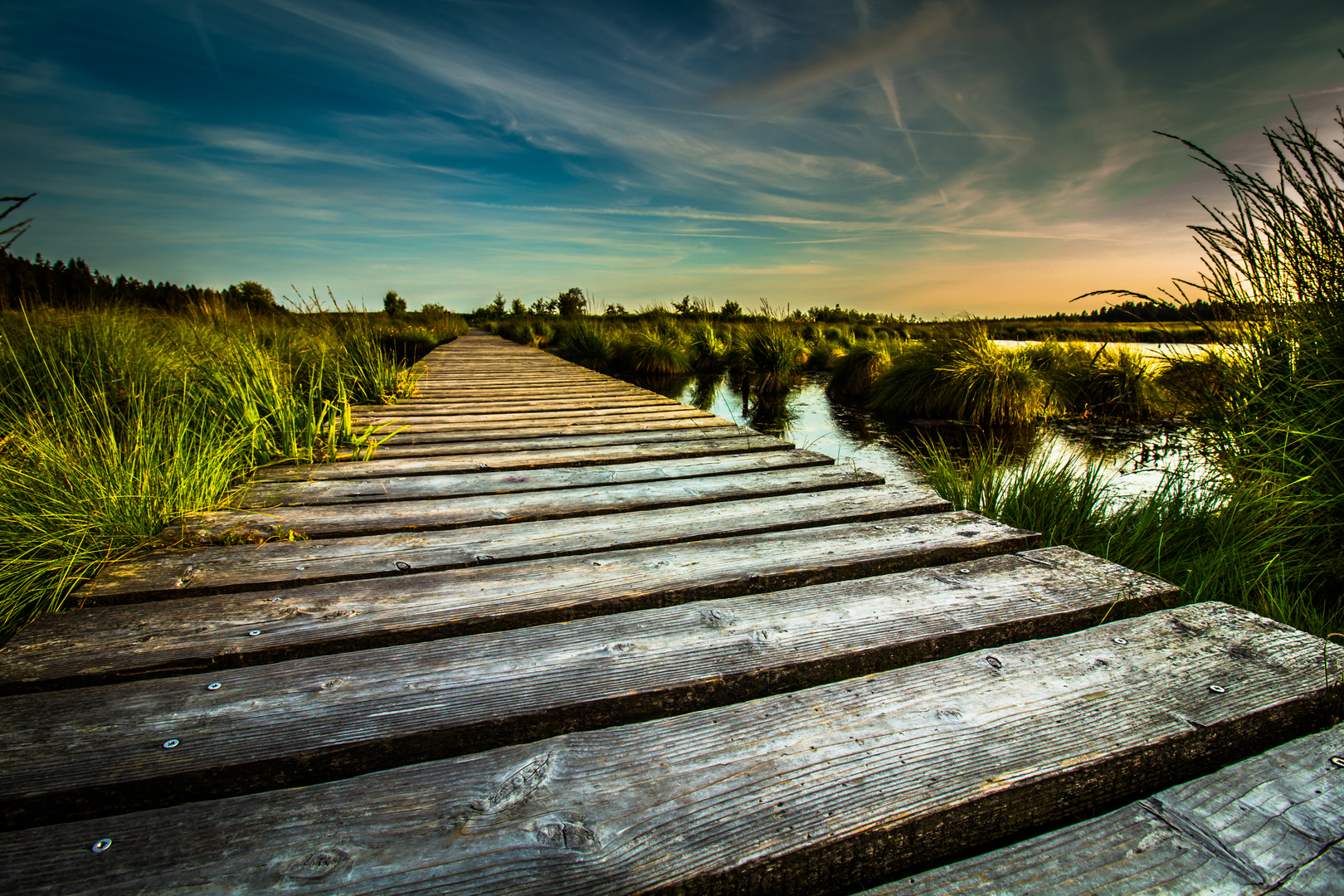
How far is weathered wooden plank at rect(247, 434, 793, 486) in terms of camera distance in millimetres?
1961

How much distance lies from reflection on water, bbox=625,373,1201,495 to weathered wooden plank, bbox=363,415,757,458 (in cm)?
93

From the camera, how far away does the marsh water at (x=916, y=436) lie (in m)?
3.97

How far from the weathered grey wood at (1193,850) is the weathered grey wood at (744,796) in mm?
53

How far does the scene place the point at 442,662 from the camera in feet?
3.15

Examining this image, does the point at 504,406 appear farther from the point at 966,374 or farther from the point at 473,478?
the point at 966,374

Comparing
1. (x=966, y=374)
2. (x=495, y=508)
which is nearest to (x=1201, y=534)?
(x=495, y=508)

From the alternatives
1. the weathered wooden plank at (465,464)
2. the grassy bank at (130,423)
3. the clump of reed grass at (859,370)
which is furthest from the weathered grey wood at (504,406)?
the clump of reed grass at (859,370)

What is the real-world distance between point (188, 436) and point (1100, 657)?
2938 mm

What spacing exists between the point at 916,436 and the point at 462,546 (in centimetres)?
475

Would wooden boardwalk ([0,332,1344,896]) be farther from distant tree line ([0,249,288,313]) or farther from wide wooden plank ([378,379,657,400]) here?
distant tree line ([0,249,288,313])

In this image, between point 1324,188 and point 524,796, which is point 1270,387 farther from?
point 524,796

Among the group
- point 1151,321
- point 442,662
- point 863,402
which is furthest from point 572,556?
point 863,402

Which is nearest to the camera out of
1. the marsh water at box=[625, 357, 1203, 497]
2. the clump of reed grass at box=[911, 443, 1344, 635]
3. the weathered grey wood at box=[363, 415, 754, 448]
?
the clump of reed grass at box=[911, 443, 1344, 635]

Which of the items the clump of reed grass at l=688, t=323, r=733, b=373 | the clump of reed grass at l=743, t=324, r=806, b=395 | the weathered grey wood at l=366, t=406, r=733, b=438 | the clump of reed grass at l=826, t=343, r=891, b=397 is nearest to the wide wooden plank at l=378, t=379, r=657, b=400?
the weathered grey wood at l=366, t=406, r=733, b=438
